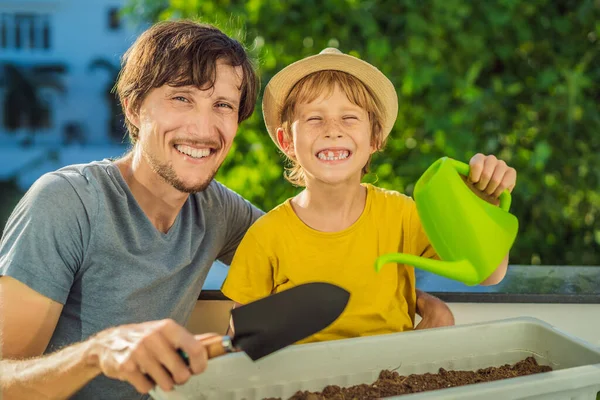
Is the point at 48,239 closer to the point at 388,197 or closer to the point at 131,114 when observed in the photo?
the point at 131,114

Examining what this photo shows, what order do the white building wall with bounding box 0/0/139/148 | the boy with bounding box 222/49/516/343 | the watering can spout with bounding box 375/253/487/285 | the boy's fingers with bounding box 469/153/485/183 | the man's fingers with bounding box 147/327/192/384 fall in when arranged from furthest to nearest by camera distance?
1. the white building wall with bounding box 0/0/139/148
2. the boy with bounding box 222/49/516/343
3. the boy's fingers with bounding box 469/153/485/183
4. the watering can spout with bounding box 375/253/487/285
5. the man's fingers with bounding box 147/327/192/384

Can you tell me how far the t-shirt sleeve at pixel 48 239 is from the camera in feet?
4.05

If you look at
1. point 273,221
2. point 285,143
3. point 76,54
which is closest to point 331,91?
point 285,143

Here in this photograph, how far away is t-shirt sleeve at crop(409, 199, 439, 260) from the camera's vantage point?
144 centimetres

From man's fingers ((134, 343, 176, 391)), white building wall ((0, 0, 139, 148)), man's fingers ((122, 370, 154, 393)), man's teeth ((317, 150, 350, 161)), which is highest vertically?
white building wall ((0, 0, 139, 148))

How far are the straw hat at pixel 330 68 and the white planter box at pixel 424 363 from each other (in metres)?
0.52

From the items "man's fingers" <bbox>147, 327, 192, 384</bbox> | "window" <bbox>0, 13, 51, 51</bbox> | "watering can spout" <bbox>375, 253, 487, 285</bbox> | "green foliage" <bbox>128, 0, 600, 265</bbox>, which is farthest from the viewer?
"window" <bbox>0, 13, 51, 51</bbox>

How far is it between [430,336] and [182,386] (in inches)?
15.7

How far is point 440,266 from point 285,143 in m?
0.55

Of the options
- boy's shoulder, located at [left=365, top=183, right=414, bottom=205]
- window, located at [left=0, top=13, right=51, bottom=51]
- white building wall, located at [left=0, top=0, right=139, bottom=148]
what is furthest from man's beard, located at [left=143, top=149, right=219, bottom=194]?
window, located at [left=0, top=13, right=51, bottom=51]

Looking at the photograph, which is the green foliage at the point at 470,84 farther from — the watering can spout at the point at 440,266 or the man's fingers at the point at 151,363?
the man's fingers at the point at 151,363

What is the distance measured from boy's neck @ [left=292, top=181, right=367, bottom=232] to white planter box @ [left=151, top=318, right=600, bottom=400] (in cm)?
36

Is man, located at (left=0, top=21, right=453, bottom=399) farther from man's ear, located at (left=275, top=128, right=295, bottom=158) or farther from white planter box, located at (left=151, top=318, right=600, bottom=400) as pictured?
Result: white planter box, located at (left=151, top=318, right=600, bottom=400)

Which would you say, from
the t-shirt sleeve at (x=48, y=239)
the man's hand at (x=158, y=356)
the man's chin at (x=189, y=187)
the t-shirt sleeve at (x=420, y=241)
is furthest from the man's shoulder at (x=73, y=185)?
the t-shirt sleeve at (x=420, y=241)
